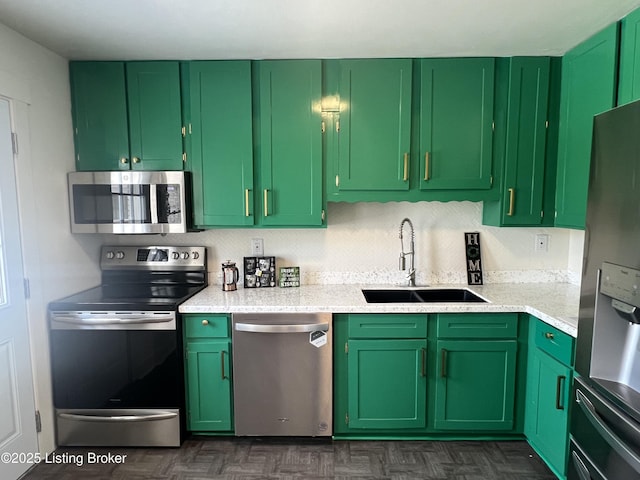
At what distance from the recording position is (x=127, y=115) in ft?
7.77

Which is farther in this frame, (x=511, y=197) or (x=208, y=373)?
(x=511, y=197)

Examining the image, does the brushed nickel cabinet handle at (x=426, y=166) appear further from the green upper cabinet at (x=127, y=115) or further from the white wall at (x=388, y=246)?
the green upper cabinet at (x=127, y=115)

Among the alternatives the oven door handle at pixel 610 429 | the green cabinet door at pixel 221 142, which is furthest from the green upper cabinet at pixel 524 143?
the green cabinet door at pixel 221 142

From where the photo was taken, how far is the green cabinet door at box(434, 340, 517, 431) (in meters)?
2.17

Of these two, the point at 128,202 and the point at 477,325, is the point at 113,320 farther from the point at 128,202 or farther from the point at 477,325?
the point at 477,325

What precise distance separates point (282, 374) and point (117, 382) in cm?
97

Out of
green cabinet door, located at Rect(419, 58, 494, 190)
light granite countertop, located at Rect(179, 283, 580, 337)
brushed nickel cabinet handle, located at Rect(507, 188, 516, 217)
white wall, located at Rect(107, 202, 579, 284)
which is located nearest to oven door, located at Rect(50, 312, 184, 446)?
light granite countertop, located at Rect(179, 283, 580, 337)

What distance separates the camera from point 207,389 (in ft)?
7.30

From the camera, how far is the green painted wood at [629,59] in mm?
1705

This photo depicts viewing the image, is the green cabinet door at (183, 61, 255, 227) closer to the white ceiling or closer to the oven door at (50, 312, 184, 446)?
the white ceiling

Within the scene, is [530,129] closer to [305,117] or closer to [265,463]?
[305,117]

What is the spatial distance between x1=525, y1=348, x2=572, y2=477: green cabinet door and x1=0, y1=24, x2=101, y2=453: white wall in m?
2.81

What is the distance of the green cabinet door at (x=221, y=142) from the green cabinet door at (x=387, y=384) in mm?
1134

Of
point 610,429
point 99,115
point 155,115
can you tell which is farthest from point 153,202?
point 610,429
